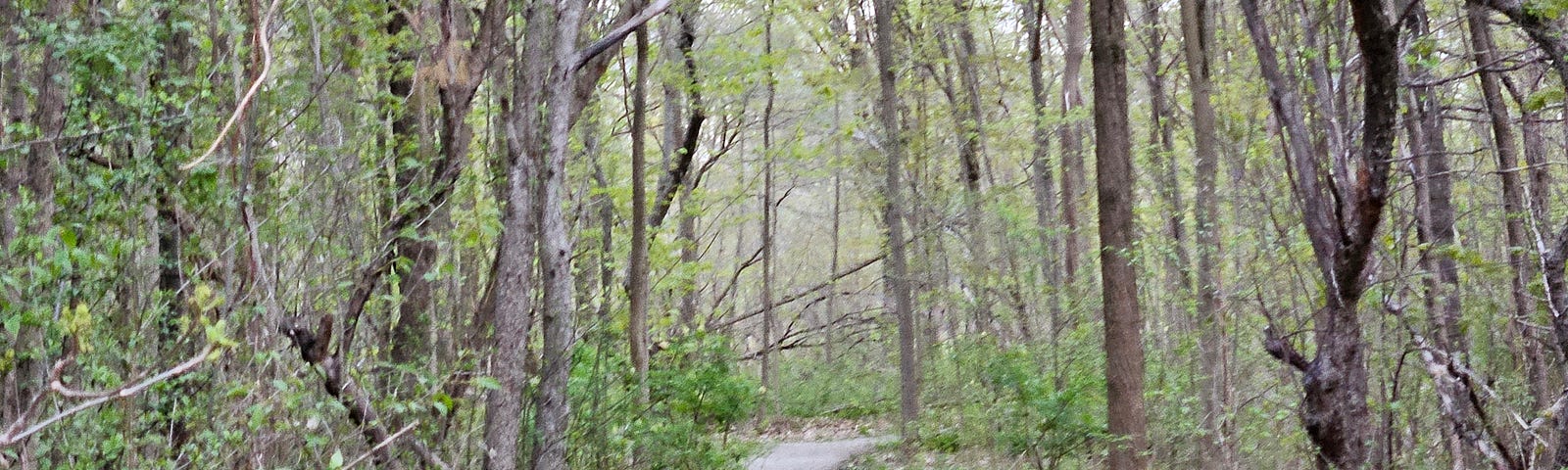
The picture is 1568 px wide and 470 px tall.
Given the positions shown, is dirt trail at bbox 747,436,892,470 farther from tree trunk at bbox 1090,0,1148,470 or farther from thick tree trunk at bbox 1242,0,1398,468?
thick tree trunk at bbox 1242,0,1398,468

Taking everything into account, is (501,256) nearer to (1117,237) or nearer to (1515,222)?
(1117,237)

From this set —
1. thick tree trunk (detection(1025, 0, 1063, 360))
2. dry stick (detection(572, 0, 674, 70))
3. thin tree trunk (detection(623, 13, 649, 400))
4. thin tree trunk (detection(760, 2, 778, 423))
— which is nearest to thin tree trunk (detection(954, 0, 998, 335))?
thick tree trunk (detection(1025, 0, 1063, 360))

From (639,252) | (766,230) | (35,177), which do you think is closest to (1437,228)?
(639,252)

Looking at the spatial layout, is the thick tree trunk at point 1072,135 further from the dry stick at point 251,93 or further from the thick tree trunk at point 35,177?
the dry stick at point 251,93

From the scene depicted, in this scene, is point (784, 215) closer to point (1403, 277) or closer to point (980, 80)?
→ point (980, 80)

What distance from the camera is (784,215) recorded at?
3600cm

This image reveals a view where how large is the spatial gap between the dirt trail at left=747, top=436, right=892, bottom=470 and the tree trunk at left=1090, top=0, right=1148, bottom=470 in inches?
180

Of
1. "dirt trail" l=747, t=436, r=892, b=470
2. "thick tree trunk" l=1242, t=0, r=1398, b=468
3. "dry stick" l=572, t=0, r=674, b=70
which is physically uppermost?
"dry stick" l=572, t=0, r=674, b=70

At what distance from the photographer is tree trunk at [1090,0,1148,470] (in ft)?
28.8

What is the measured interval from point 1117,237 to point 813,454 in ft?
22.0

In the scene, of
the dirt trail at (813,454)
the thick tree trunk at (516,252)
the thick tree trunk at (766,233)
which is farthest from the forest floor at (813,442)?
the thick tree trunk at (516,252)

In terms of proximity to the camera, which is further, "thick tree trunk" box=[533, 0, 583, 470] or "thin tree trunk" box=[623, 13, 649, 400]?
"thin tree trunk" box=[623, 13, 649, 400]

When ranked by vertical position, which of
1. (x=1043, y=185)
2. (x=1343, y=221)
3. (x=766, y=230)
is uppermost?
(x=1043, y=185)

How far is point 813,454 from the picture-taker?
47.6 feet
